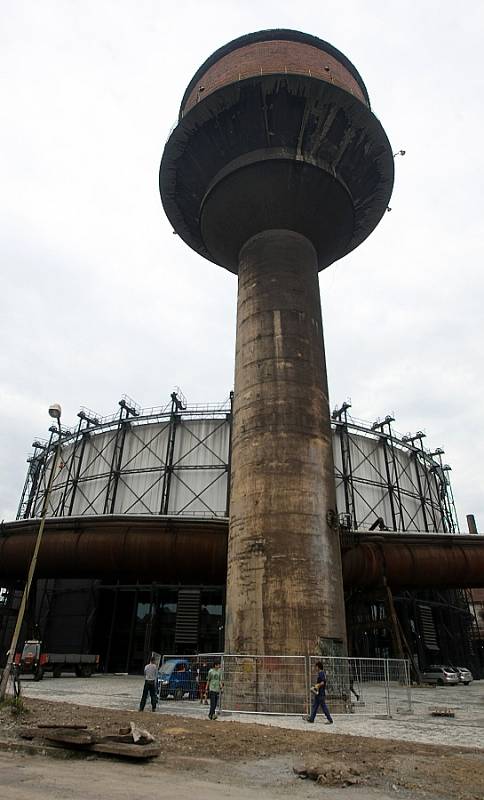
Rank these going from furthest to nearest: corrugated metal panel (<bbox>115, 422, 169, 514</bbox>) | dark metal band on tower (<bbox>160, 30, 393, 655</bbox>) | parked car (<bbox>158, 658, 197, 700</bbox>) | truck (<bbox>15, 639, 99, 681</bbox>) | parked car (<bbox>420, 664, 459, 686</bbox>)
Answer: corrugated metal panel (<bbox>115, 422, 169, 514</bbox>), parked car (<bbox>420, 664, 459, 686</bbox>), truck (<bbox>15, 639, 99, 681</bbox>), parked car (<bbox>158, 658, 197, 700</bbox>), dark metal band on tower (<bbox>160, 30, 393, 655</bbox>)

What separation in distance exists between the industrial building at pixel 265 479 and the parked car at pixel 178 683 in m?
2.69

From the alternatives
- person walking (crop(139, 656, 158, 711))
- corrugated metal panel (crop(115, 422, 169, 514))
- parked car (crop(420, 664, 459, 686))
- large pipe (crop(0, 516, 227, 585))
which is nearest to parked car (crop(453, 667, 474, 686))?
parked car (crop(420, 664, 459, 686))

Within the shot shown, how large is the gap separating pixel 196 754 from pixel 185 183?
2255 cm

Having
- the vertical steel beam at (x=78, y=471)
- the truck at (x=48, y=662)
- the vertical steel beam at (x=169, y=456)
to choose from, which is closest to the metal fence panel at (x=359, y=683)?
the truck at (x=48, y=662)

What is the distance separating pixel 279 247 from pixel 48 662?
2281 cm

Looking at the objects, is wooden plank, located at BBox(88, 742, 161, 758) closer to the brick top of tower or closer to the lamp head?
the lamp head

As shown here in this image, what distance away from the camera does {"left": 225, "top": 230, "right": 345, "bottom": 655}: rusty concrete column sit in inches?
610

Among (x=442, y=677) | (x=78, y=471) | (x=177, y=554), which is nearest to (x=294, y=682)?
(x=177, y=554)

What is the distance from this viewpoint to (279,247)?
70.2 feet

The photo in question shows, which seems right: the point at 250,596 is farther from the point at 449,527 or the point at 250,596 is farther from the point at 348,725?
the point at 449,527

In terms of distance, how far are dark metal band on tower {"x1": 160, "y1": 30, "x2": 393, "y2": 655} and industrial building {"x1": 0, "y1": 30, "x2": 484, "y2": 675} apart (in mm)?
61

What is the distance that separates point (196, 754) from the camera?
8.31 meters

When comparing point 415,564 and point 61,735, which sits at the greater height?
point 415,564

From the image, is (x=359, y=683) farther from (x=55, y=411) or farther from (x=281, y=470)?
(x=55, y=411)
